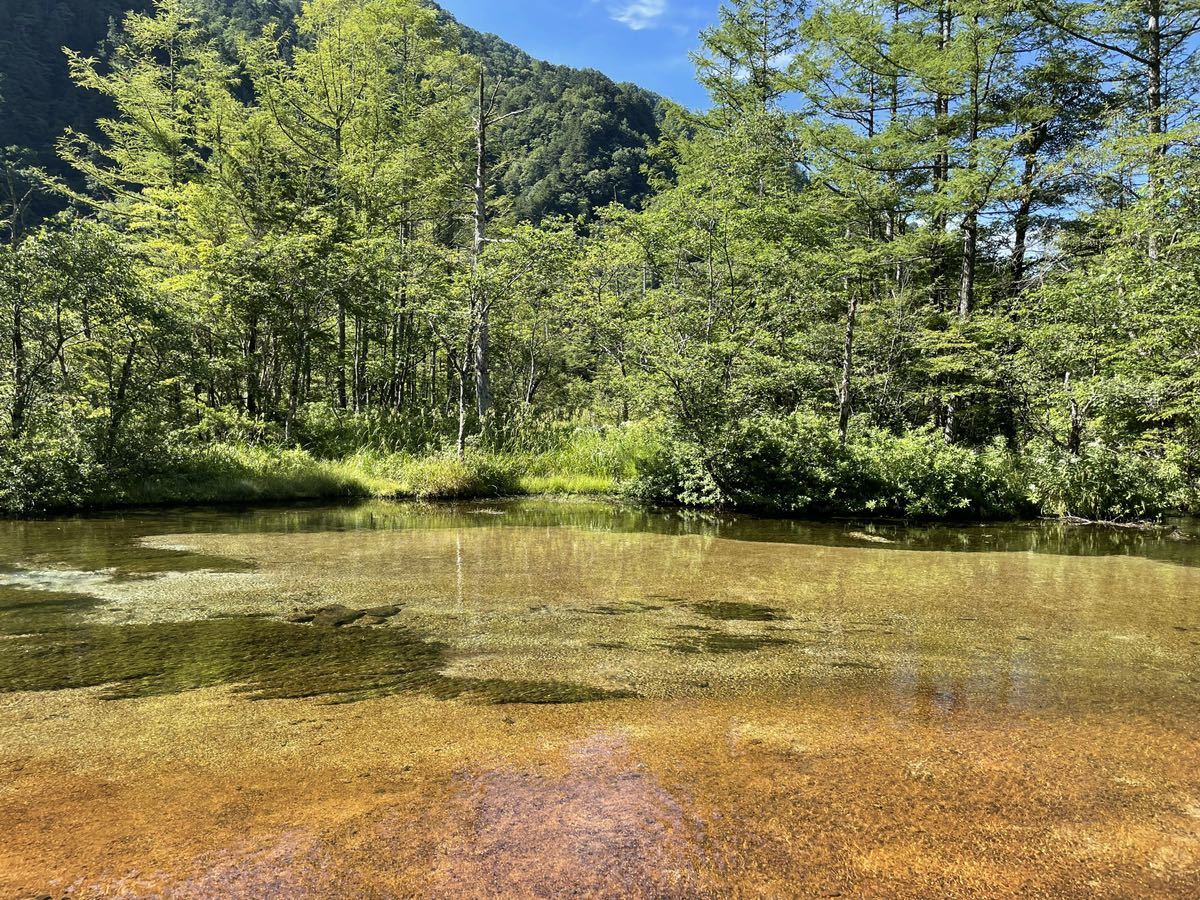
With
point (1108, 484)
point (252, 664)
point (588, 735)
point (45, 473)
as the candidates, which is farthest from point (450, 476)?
point (1108, 484)

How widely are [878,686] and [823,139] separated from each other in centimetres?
1485

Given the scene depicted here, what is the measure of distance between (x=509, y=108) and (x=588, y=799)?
62391mm

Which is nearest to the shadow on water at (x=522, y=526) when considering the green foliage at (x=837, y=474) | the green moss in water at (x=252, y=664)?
the green foliage at (x=837, y=474)

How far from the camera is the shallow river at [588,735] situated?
1.71 meters

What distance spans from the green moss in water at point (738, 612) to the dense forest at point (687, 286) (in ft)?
17.8

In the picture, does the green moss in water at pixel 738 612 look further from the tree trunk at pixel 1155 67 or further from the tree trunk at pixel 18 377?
the tree trunk at pixel 1155 67

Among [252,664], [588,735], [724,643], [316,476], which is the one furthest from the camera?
[316,476]

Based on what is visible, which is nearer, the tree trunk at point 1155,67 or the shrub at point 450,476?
the shrub at point 450,476

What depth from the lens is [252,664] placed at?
3254 millimetres

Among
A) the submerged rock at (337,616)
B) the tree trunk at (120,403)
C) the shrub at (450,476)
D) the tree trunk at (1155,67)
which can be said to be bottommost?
the submerged rock at (337,616)

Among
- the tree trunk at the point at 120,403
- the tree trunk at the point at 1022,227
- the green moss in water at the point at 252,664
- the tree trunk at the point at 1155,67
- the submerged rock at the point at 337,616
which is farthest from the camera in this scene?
the tree trunk at the point at 1022,227

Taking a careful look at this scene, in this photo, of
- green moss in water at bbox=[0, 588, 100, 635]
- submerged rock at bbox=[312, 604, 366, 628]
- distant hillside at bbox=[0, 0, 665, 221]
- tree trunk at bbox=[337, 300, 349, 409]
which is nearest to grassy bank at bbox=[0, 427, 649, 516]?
tree trunk at bbox=[337, 300, 349, 409]

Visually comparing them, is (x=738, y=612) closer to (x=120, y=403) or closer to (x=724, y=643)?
(x=724, y=643)

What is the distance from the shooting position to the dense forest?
9.74 metres
